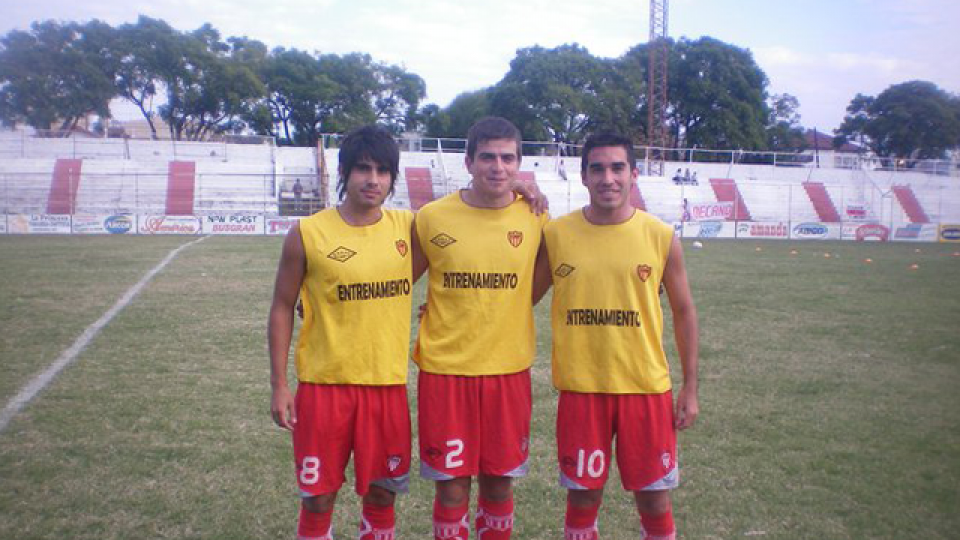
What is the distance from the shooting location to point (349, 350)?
3.10 m

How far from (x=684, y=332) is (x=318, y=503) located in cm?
178

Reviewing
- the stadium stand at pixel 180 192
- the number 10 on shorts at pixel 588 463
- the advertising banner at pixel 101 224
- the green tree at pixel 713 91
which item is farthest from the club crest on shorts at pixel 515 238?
the green tree at pixel 713 91

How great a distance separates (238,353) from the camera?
25.1ft

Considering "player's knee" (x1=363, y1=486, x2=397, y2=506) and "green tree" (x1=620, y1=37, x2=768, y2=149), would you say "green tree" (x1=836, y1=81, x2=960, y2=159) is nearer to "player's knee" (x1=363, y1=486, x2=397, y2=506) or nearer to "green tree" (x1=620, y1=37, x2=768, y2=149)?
"green tree" (x1=620, y1=37, x2=768, y2=149)

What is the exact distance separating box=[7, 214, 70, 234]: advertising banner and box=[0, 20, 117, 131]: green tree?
57.2ft

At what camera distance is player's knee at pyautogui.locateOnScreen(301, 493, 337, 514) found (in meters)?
3.05

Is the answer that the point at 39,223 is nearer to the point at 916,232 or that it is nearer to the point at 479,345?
the point at 479,345

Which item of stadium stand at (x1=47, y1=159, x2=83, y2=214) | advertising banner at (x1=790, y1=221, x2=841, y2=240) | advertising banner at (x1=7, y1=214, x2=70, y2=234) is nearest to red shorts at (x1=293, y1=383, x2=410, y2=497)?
advertising banner at (x1=7, y1=214, x2=70, y2=234)

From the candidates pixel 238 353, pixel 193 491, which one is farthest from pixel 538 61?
pixel 193 491

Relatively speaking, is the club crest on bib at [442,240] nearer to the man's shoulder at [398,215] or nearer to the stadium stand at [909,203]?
the man's shoulder at [398,215]

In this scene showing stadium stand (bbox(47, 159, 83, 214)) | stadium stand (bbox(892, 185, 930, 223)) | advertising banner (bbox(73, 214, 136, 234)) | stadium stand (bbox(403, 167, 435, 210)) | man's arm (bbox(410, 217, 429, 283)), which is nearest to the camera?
man's arm (bbox(410, 217, 429, 283))

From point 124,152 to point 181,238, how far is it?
1376 cm

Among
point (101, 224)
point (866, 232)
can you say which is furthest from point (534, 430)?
point (866, 232)

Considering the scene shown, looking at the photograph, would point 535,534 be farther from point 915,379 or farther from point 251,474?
point 915,379
